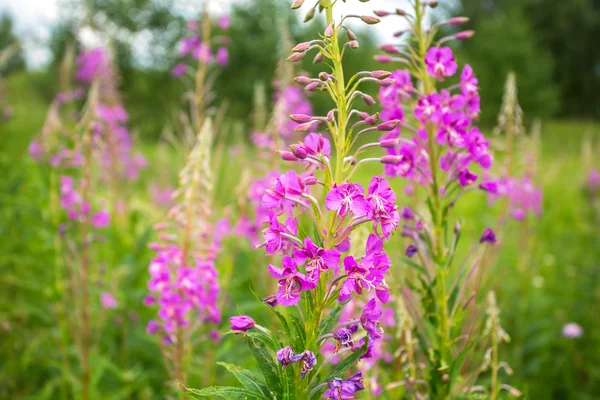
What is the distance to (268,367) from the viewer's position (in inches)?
59.7

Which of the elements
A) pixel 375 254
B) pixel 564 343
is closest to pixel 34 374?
pixel 375 254

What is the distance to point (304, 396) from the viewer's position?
151cm

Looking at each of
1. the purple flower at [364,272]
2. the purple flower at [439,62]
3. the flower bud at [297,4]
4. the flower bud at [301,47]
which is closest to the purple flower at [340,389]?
the purple flower at [364,272]

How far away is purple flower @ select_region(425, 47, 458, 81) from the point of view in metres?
2.12

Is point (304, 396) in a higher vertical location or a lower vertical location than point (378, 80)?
lower

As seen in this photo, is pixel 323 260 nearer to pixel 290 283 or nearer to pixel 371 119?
pixel 290 283

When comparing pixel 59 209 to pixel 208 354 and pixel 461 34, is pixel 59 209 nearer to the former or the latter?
pixel 208 354

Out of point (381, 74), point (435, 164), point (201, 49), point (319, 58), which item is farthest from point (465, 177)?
point (201, 49)

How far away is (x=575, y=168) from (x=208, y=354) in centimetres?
1616

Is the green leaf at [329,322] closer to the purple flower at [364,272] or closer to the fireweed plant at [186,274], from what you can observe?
the purple flower at [364,272]

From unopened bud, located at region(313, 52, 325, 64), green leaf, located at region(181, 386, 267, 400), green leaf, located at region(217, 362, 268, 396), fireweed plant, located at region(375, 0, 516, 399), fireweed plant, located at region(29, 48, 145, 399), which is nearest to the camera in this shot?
green leaf, located at region(181, 386, 267, 400)

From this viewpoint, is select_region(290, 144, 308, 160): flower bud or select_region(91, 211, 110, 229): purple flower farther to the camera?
select_region(91, 211, 110, 229): purple flower

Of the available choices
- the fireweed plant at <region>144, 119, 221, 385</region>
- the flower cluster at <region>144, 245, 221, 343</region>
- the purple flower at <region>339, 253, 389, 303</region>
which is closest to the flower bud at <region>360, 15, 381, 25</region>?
the purple flower at <region>339, 253, 389, 303</region>

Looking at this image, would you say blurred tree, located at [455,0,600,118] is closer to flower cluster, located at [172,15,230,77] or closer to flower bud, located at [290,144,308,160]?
flower cluster, located at [172,15,230,77]
